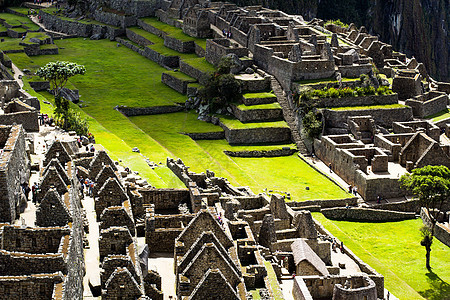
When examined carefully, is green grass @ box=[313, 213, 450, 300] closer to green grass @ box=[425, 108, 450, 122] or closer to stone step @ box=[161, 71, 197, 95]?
green grass @ box=[425, 108, 450, 122]

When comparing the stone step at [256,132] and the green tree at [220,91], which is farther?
the green tree at [220,91]

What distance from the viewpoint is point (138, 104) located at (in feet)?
300

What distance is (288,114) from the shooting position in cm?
8700

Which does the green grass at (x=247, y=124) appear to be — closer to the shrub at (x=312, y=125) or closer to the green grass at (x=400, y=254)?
the shrub at (x=312, y=125)

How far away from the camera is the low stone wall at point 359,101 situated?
85.1 meters

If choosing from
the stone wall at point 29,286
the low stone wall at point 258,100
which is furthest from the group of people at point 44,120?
the stone wall at point 29,286

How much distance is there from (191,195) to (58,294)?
66.1 ft

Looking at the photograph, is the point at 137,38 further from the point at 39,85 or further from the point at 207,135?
the point at 207,135

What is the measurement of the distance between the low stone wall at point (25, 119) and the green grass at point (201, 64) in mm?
38458

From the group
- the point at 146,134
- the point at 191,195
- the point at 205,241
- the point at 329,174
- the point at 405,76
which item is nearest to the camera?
the point at 205,241

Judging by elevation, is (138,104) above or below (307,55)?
below

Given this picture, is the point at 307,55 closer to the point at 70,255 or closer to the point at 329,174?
the point at 329,174

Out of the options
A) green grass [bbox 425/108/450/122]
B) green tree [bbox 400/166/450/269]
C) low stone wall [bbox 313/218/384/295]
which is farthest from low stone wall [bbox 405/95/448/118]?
low stone wall [bbox 313/218/384/295]

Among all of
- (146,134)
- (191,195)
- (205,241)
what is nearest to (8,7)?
(146,134)
